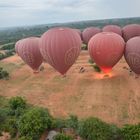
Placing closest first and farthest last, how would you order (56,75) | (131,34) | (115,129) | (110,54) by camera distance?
1. (115,129)
2. (110,54)
3. (56,75)
4. (131,34)

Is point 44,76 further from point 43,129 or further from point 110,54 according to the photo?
point 43,129

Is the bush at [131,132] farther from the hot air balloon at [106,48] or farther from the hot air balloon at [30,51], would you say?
the hot air balloon at [30,51]

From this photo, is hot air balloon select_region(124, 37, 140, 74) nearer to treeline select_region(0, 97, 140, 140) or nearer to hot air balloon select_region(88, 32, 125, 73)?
hot air balloon select_region(88, 32, 125, 73)

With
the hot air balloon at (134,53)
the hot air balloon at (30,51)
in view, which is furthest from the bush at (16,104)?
the hot air balloon at (134,53)

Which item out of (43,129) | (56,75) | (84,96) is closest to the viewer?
(43,129)

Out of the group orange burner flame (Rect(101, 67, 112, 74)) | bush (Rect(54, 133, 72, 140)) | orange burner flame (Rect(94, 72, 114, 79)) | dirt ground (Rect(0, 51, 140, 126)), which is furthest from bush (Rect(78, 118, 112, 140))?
orange burner flame (Rect(94, 72, 114, 79))

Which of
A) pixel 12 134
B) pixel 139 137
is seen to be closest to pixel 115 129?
pixel 139 137

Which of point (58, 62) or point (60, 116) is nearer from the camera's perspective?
point (60, 116)

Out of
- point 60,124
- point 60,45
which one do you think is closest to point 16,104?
point 60,124
